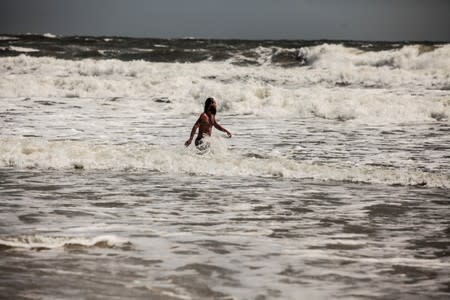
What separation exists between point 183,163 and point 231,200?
9.36ft

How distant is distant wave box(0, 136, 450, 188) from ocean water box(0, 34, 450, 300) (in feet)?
0.12

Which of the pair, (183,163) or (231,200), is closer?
(231,200)

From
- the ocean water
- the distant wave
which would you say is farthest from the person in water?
the distant wave

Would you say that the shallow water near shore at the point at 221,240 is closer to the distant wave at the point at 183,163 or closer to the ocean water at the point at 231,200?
the ocean water at the point at 231,200

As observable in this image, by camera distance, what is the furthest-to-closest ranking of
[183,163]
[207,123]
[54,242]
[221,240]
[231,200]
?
[207,123], [183,163], [231,200], [221,240], [54,242]

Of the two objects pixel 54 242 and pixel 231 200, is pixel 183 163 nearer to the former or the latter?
pixel 231 200

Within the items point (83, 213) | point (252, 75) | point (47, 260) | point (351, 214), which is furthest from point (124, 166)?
point (252, 75)

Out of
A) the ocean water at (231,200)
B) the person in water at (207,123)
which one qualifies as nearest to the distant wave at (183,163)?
the ocean water at (231,200)

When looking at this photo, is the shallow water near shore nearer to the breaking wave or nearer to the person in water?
the breaking wave

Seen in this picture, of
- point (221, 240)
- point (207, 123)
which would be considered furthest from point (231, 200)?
point (207, 123)

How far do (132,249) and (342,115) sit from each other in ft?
44.6

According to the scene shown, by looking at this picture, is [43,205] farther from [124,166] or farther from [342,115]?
[342,115]

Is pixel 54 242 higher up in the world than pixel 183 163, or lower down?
higher up

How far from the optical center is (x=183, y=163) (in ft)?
33.8
